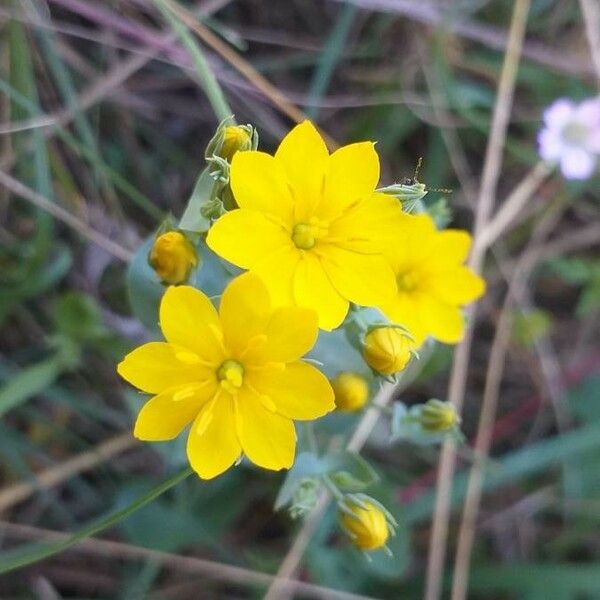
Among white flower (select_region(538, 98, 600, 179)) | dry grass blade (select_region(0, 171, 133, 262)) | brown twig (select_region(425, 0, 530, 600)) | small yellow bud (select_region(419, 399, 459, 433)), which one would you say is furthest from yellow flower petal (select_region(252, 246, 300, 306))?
white flower (select_region(538, 98, 600, 179))

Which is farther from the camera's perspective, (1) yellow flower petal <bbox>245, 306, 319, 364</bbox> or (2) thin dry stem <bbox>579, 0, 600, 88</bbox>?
(2) thin dry stem <bbox>579, 0, 600, 88</bbox>

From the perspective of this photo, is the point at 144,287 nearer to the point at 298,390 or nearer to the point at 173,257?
the point at 173,257

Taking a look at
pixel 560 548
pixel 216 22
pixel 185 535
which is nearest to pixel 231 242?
pixel 185 535

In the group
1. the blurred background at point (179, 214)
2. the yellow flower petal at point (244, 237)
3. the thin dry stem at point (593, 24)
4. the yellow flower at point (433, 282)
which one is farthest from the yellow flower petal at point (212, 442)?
the thin dry stem at point (593, 24)

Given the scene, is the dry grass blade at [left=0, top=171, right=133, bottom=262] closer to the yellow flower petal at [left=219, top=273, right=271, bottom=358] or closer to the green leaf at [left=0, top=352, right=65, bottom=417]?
the green leaf at [left=0, top=352, right=65, bottom=417]

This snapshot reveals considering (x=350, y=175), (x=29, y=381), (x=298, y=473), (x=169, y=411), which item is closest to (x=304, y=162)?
(x=350, y=175)

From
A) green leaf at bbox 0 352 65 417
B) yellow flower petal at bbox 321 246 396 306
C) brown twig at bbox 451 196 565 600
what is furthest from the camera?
brown twig at bbox 451 196 565 600
